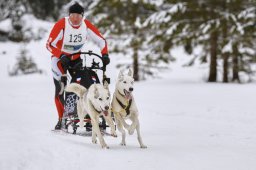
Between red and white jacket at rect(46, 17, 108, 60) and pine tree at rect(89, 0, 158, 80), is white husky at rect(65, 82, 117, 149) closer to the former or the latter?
red and white jacket at rect(46, 17, 108, 60)

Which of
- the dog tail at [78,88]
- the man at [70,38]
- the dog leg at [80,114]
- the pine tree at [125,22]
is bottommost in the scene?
the dog leg at [80,114]

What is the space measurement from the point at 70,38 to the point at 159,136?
241 cm

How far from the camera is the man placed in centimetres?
680

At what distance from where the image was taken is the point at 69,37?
7.02m

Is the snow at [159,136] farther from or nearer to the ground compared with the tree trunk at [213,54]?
nearer to the ground

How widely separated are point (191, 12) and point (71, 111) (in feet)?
41.9

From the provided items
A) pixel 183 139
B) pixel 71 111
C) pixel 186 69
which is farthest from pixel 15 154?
pixel 186 69

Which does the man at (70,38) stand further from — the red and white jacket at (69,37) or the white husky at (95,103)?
the white husky at (95,103)

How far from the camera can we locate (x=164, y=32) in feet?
61.4

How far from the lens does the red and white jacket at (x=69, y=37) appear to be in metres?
6.93

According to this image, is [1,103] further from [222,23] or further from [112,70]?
[112,70]

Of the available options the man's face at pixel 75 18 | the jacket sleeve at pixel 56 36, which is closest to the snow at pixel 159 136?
the jacket sleeve at pixel 56 36

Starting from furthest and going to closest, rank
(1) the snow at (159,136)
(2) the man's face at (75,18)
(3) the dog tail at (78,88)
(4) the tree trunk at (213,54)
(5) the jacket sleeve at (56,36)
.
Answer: (4) the tree trunk at (213,54) → (5) the jacket sleeve at (56,36) → (2) the man's face at (75,18) → (3) the dog tail at (78,88) → (1) the snow at (159,136)

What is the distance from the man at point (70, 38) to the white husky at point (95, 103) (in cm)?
57
